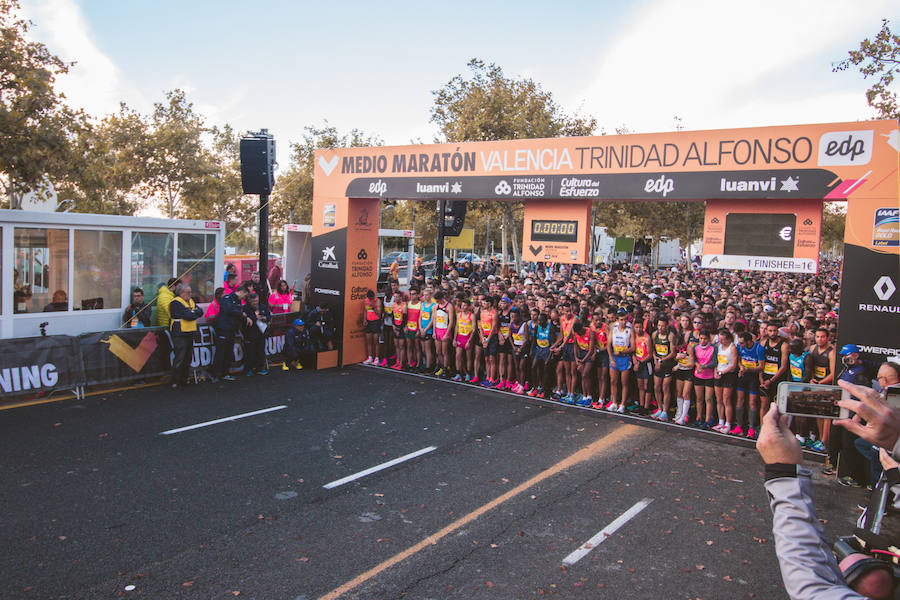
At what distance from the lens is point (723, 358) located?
9844 millimetres

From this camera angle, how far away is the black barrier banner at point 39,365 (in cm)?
980

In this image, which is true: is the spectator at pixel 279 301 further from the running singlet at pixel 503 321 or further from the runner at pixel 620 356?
the runner at pixel 620 356

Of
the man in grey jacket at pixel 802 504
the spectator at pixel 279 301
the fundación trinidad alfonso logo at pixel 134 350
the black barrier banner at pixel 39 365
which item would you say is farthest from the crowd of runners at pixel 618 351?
the man in grey jacket at pixel 802 504

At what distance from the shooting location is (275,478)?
7188 millimetres

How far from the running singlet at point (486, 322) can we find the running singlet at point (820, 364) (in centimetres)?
554

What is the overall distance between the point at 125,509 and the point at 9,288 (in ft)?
22.4

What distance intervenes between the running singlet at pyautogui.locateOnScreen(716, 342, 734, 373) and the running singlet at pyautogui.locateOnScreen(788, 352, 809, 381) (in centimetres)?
84

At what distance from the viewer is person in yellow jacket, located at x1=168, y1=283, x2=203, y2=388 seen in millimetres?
11492

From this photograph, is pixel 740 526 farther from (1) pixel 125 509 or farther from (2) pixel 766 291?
(2) pixel 766 291

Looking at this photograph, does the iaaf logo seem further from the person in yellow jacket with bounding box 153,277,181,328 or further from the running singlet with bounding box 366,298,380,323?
the person in yellow jacket with bounding box 153,277,181,328

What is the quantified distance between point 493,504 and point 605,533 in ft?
4.00

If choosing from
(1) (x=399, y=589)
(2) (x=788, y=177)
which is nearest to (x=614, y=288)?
(2) (x=788, y=177)

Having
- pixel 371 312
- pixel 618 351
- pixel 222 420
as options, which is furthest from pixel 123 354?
pixel 618 351

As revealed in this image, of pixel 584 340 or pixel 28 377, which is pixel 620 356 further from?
pixel 28 377
